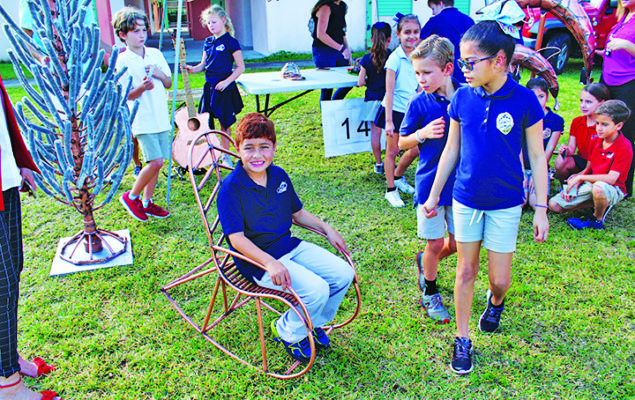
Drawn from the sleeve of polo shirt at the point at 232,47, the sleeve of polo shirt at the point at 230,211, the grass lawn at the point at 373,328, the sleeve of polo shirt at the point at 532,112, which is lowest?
the grass lawn at the point at 373,328

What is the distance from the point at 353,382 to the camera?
7.83ft

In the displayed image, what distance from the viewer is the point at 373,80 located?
4.82 metres

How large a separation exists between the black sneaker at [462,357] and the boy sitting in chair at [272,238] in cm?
65

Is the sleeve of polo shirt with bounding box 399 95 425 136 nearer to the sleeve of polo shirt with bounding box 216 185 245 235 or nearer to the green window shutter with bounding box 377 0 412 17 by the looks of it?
the sleeve of polo shirt with bounding box 216 185 245 235

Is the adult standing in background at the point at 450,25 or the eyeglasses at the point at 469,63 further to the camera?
the adult standing in background at the point at 450,25

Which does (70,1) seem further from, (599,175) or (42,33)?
(599,175)

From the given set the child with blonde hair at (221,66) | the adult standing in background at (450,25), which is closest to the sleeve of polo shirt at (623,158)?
the adult standing in background at (450,25)

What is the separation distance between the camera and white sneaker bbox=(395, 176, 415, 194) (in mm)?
4601

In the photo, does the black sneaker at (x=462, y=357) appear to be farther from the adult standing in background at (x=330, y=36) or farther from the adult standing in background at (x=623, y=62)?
the adult standing in background at (x=330, y=36)

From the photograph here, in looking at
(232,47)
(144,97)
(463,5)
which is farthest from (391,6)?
(144,97)

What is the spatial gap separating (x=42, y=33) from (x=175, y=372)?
2146mm

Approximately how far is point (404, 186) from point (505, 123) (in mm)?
2503

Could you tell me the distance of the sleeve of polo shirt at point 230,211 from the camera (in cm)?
231

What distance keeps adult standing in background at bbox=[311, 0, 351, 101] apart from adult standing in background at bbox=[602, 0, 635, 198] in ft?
8.79
